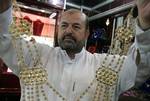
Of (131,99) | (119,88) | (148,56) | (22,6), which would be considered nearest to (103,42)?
(22,6)

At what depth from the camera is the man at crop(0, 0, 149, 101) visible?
4.42 ft

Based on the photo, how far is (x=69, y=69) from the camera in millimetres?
1628

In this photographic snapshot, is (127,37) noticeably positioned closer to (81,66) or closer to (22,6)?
(81,66)

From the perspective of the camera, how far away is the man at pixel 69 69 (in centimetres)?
135

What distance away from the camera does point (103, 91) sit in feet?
4.36

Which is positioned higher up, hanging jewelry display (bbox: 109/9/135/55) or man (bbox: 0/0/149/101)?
hanging jewelry display (bbox: 109/9/135/55)

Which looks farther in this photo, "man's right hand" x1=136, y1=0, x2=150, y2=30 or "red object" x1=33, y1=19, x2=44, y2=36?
"red object" x1=33, y1=19, x2=44, y2=36

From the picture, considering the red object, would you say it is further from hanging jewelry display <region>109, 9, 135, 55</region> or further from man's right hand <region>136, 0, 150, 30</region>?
man's right hand <region>136, 0, 150, 30</region>

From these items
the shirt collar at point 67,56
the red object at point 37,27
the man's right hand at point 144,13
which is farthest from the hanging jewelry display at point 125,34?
the red object at point 37,27

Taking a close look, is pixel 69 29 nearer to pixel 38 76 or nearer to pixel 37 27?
pixel 38 76

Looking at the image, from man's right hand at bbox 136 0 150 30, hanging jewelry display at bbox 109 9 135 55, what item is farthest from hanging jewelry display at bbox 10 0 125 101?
man's right hand at bbox 136 0 150 30

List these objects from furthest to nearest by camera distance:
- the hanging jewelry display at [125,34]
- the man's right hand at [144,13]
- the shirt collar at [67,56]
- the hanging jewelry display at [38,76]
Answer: the shirt collar at [67,56]
the hanging jewelry display at [38,76]
the hanging jewelry display at [125,34]
the man's right hand at [144,13]

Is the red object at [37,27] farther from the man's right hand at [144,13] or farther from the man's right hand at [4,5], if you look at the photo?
the man's right hand at [144,13]

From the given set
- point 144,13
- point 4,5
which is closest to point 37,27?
point 4,5
